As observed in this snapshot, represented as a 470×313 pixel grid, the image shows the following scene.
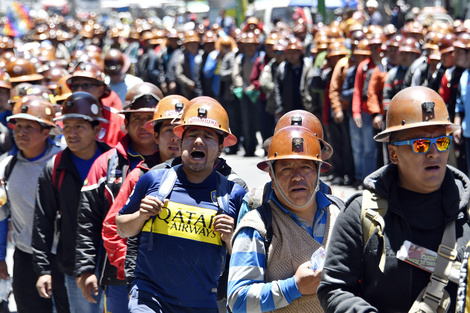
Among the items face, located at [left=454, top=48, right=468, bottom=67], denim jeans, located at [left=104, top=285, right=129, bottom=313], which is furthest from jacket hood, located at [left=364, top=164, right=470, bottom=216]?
face, located at [left=454, top=48, right=468, bottom=67]

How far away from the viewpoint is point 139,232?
461cm

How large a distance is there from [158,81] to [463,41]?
420 inches

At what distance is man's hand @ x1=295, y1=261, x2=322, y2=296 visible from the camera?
3662 millimetres

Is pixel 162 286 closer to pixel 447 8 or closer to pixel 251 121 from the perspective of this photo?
pixel 251 121

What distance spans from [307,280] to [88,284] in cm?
228

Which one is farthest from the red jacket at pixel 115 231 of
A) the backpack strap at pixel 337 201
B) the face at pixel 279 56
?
the face at pixel 279 56

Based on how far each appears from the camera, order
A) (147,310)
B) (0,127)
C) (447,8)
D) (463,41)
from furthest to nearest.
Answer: (447,8) < (463,41) < (0,127) < (147,310)

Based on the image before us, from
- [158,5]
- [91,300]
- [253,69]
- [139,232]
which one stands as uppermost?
[158,5]

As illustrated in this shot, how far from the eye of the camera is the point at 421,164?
3285 millimetres

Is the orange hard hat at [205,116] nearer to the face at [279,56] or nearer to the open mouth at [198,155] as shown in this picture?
the open mouth at [198,155]

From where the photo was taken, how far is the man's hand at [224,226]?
14.5 feet

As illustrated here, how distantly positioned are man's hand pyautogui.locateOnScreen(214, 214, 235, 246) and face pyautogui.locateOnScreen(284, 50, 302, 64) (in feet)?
35.0

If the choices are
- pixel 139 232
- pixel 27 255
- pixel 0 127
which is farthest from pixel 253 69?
pixel 139 232

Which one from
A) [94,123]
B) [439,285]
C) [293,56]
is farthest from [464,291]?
[293,56]
